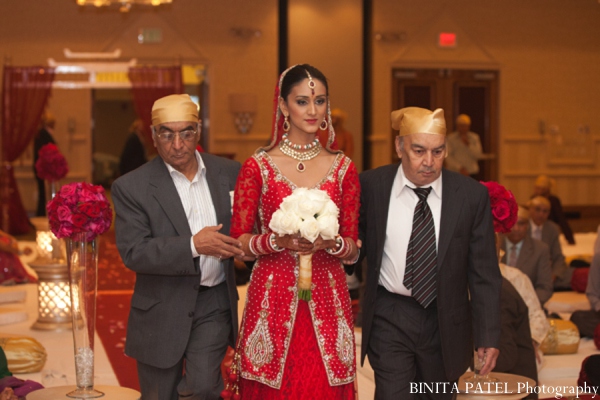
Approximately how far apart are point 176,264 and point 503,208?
1810 millimetres

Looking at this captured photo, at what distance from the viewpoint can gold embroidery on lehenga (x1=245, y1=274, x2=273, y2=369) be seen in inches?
134

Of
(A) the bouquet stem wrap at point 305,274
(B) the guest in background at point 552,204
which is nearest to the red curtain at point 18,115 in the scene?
(B) the guest in background at point 552,204

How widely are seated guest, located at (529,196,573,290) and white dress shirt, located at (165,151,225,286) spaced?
19.8ft

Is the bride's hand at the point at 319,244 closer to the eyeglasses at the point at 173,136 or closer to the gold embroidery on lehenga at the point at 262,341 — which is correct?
the gold embroidery on lehenga at the point at 262,341

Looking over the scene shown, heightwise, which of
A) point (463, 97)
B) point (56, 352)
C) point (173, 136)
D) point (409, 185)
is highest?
point (463, 97)

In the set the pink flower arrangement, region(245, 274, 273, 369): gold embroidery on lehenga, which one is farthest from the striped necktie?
the pink flower arrangement

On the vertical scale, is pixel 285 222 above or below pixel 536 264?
above

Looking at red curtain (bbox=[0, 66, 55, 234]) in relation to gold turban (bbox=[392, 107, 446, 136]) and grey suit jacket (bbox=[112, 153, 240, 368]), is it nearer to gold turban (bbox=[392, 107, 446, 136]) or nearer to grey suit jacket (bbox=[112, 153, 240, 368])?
grey suit jacket (bbox=[112, 153, 240, 368])

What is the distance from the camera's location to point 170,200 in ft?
12.4

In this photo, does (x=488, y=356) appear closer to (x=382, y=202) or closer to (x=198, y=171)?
(x=382, y=202)

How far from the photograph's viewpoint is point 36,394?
154 inches

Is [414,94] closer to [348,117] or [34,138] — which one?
[348,117]

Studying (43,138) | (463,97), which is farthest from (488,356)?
(463,97)

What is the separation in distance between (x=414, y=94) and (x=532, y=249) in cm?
1053
